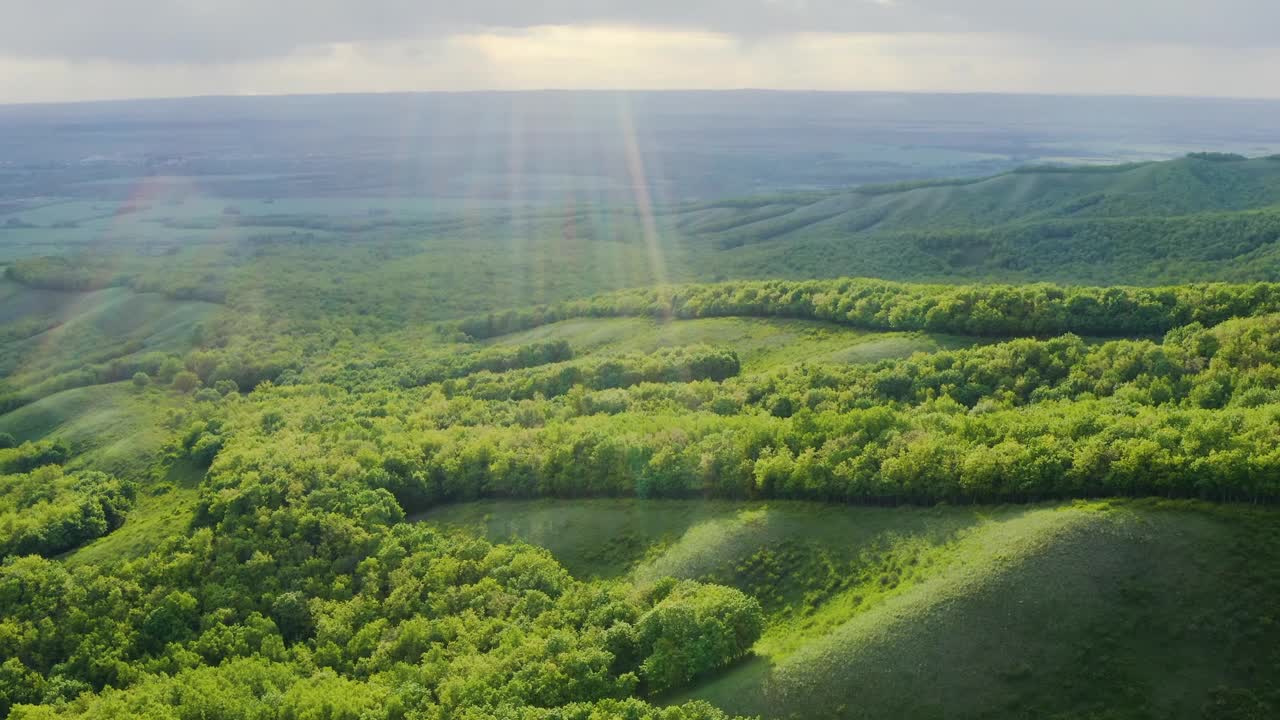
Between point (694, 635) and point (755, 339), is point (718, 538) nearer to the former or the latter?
point (694, 635)

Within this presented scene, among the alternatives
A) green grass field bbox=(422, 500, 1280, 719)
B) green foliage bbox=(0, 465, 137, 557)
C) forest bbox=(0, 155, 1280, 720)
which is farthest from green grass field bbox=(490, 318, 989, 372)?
green foliage bbox=(0, 465, 137, 557)

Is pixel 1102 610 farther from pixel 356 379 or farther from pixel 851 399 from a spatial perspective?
pixel 356 379

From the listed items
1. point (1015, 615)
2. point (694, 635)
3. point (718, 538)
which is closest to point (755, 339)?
point (718, 538)

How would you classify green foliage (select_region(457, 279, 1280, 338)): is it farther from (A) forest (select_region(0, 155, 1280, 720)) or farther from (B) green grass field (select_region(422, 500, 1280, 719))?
(B) green grass field (select_region(422, 500, 1280, 719))

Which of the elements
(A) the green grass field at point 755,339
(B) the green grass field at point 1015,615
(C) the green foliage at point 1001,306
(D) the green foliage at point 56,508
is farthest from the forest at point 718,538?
(A) the green grass field at point 755,339

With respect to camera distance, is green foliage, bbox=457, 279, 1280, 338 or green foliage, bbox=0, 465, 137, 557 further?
green foliage, bbox=457, 279, 1280, 338
